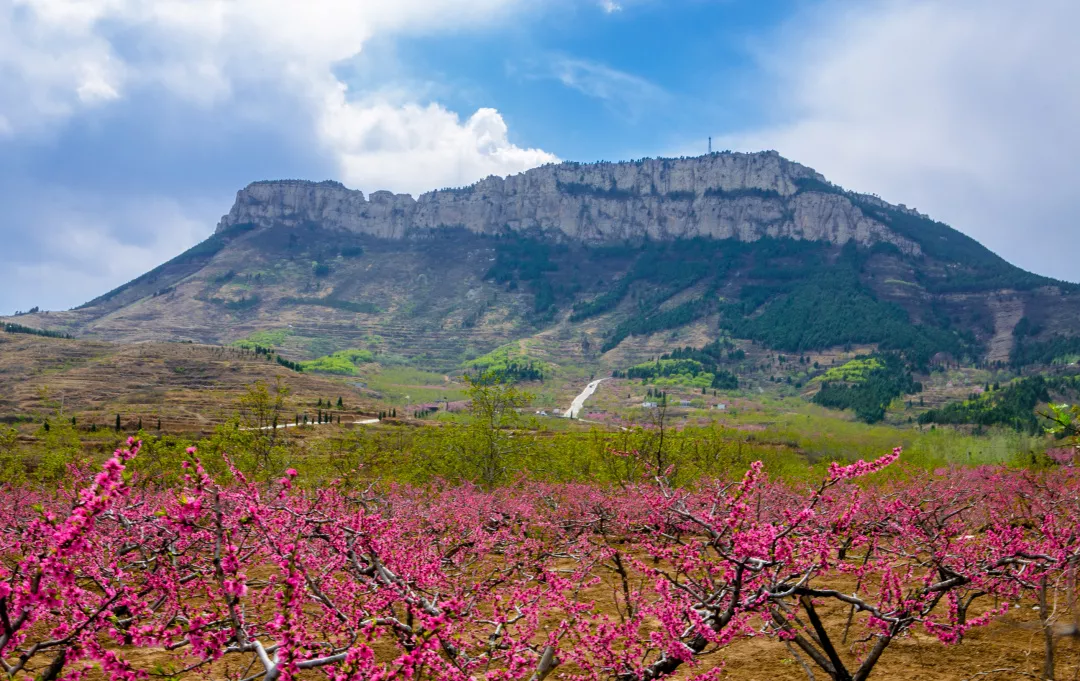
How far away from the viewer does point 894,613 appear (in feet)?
23.3

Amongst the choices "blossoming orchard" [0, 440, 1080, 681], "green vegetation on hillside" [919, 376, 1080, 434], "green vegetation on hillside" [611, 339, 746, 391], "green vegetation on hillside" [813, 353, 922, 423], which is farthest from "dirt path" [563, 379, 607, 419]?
"blossoming orchard" [0, 440, 1080, 681]

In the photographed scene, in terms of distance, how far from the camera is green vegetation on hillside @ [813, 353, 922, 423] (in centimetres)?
12438

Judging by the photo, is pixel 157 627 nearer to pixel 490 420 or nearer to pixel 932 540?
pixel 932 540

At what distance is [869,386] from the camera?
502ft

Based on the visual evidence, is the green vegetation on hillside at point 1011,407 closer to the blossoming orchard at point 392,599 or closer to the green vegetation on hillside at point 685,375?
the green vegetation on hillside at point 685,375

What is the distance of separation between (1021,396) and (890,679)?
397 ft

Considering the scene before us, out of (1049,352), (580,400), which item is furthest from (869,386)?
(580,400)

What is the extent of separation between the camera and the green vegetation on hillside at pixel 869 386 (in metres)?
124

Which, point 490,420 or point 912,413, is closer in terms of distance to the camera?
point 490,420

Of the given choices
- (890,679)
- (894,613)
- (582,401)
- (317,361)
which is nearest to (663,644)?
(894,613)

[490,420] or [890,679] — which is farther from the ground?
[490,420]

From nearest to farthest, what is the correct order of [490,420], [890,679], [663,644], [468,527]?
[663,644] < [890,679] < [468,527] < [490,420]

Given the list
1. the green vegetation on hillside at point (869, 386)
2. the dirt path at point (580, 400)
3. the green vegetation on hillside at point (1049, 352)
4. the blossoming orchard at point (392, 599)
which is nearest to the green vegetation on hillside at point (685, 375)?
the dirt path at point (580, 400)

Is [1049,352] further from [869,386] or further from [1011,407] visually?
[1011,407]
